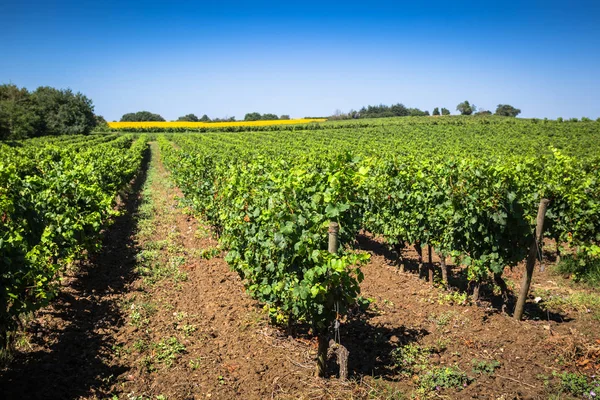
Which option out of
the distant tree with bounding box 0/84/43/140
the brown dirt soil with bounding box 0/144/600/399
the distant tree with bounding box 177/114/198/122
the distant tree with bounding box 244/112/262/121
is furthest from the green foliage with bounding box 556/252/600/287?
the distant tree with bounding box 177/114/198/122

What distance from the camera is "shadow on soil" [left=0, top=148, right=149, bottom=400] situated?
4133 millimetres

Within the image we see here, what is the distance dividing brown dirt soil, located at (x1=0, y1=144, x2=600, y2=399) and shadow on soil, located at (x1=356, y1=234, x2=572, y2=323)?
68mm

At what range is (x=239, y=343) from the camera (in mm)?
5082

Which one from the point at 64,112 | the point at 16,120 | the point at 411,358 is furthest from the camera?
the point at 64,112

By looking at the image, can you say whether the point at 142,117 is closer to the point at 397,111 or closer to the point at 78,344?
the point at 397,111

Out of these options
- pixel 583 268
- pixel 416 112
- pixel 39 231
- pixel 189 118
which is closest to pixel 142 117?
pixel 189 118

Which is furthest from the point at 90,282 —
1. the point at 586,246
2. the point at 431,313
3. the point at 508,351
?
the point at 586,246

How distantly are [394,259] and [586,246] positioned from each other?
3.76 meters

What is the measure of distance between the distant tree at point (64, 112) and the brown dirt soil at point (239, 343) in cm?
7259

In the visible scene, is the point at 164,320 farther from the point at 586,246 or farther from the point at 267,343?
the point at 586,246

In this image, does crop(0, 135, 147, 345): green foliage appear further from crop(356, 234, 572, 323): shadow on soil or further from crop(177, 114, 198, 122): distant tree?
crop(177, 114, 198, 122): distant tree

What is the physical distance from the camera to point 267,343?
507 cm

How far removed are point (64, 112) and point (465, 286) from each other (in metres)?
78.2

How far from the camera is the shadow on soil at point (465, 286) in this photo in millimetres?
5953
